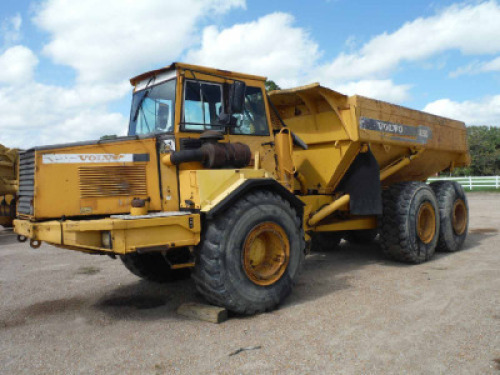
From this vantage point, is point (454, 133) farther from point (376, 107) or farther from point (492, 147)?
point (492, 147)

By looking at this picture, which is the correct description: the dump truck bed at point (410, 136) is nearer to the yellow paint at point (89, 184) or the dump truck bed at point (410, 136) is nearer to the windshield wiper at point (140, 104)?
the windshield wiper at point (140, 104)

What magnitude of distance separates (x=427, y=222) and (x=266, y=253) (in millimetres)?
4030

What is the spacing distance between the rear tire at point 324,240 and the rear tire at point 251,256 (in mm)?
3612

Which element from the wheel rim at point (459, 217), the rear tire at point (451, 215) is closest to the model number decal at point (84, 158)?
the rear tire at point (451, 215)

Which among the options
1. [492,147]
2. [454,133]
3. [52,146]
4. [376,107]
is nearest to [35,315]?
[52,146]

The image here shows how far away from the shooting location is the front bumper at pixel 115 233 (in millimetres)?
4324

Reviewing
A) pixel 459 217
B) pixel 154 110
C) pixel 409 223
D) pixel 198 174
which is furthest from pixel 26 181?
pixel 459 217

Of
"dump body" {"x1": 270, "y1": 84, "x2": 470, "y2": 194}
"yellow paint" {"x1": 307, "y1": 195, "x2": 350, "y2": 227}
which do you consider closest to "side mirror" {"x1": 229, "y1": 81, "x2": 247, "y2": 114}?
"dump body" {"x1": 270, "y1": 84, "x2": 470, "y2": 194}

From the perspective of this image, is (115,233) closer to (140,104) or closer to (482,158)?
(140,104)

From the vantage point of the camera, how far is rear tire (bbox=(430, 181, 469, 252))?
27.9ft

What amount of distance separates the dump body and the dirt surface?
1.78m

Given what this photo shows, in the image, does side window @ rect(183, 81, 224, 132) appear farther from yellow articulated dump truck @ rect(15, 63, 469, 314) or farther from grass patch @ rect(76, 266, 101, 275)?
grass patch @ rect(76, 266, 101, 275)

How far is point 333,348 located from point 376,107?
14.9 ft

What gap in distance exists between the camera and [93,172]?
187 inches
